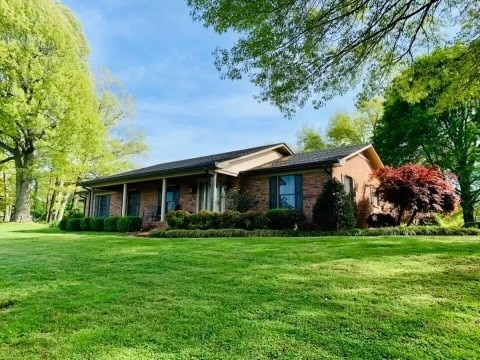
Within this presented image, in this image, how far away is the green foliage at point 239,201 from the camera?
52.1 feet

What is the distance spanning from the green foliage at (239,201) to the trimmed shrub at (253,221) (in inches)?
88.3

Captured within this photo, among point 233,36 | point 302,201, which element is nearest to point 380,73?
point 233,36

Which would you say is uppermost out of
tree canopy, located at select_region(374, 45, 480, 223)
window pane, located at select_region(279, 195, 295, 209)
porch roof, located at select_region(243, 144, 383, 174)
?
tree canopy, located at select_region(374, 45, 480, 223)

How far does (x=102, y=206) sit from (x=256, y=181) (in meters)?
11.2

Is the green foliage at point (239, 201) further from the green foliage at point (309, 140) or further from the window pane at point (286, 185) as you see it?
the green foliage at point (309, 140)

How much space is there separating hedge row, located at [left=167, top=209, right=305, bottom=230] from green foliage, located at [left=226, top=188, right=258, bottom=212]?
1.89 metres

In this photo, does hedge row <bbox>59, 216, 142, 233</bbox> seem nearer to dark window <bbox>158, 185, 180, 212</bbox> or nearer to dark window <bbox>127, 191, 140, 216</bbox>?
dark window <bbox>158, 185, 180, 212</bbox>

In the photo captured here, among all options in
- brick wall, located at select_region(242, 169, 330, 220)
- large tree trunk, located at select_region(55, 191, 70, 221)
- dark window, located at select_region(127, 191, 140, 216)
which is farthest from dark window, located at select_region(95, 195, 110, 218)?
large tree trunk, located at select_region(55, 191, 70, 221)

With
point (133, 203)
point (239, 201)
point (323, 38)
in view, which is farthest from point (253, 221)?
point (133, 203)

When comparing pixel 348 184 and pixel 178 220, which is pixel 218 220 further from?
pixel 348 184

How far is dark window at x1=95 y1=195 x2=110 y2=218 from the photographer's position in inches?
876

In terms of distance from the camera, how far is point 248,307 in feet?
13.4

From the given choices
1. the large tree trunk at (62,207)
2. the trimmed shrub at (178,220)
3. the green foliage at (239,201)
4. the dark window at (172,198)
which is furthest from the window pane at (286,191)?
the large tree trunk at (62,207)

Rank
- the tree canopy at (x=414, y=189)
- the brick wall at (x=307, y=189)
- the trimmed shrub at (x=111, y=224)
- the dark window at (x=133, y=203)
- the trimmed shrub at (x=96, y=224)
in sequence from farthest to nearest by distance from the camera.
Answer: the dark window at (x=133, y=203) < the trimmed shrub at (x=96, y=224) < the trimmed shrub at (x=111, y=224) < the tree canopy at (x=414, y=189) < the brick wall at (x=307, y=189)
